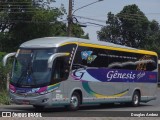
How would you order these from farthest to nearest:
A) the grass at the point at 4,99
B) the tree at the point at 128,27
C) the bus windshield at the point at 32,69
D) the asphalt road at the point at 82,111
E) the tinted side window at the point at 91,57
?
1. the tree at the point at 128,27
2. the grass at the point at 4,99
3. the tinted side window at the point at 91,57
4. the bus windshield at the point at 32,69
5. the asphalt road at the point at 82,111

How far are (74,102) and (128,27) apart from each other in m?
55.0

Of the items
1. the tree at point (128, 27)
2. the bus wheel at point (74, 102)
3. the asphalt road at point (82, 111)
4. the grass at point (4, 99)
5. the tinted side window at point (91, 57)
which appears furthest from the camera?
the tree at point (128, 27)

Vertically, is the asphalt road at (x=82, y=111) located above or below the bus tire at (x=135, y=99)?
above

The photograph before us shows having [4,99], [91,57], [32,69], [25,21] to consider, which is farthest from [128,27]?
[32,69]

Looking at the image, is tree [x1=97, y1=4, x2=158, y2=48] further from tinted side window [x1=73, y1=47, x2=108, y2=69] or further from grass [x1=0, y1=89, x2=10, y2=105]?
tinted side window [x1=73, y1=47, x2=108, y2=69]

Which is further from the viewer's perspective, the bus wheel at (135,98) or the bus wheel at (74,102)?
the bus wheel at (135,98)

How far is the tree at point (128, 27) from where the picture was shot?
7406cm

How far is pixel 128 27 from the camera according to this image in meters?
74.5

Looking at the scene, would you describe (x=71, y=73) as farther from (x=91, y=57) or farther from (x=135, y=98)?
(x=135, y=98)

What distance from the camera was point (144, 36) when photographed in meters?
78.1

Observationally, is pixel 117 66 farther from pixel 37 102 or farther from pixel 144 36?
pixel 144 36

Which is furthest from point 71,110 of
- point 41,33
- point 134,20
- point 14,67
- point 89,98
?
point 134,20

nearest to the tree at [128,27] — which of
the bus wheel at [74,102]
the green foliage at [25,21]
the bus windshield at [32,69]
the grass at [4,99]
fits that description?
the green foliage at [25,21]

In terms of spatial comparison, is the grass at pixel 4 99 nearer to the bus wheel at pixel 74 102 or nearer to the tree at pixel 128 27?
the bus wheel at pixel 74 102
